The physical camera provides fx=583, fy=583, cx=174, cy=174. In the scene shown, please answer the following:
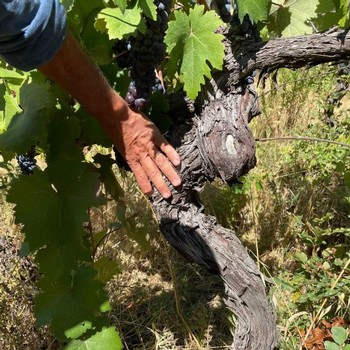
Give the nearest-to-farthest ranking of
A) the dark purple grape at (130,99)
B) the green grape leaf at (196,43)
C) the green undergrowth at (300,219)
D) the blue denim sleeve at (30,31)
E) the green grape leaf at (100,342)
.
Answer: the blue denim sleeve at (30,31) < the green grape leaf at (196,43) < the dark purple grape at (130,99) < the green grape leaf at (100,342) < the green undergrowth at (300,219)

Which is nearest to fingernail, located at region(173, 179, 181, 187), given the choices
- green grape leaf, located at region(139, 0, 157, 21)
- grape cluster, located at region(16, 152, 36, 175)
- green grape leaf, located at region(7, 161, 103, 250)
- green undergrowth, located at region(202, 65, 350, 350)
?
green grape leaf, located at region(7, 161, 103, 250)

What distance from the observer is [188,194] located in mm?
1861

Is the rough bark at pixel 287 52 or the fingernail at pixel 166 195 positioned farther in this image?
the fingernail at pixel 166 195

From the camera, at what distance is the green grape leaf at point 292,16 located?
6.06ft

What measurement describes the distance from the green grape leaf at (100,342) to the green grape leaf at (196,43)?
81cm

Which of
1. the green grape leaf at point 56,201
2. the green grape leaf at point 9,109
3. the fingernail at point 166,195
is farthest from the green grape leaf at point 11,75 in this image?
the fingernail at point 166,195

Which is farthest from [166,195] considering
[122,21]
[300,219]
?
[300,219]

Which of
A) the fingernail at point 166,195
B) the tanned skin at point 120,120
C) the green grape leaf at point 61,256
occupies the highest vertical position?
the tanned skin at point 120,120

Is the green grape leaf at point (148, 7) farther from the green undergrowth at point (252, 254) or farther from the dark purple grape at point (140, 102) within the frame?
the green undergrowth at point (252, 254)

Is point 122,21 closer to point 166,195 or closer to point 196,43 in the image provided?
point 196,43

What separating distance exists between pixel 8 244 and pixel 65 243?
99cm

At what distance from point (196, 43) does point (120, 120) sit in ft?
1.00

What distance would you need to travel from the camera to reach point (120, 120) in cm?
163

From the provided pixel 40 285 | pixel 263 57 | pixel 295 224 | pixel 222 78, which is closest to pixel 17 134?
pixel 40 285
